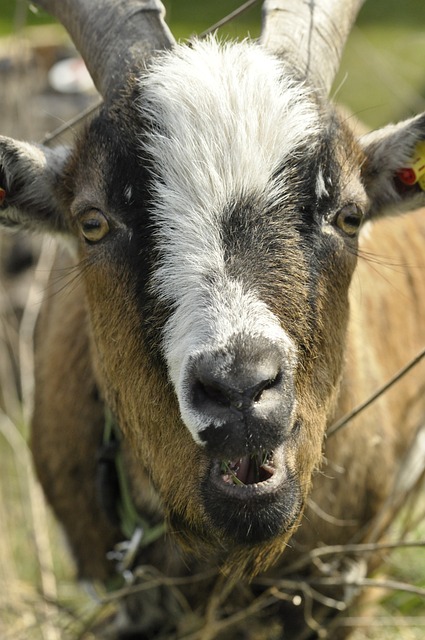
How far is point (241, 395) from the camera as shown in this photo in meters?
2.96

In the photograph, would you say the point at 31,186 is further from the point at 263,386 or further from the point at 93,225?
the point at 263,386

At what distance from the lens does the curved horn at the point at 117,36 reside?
12.8 ft

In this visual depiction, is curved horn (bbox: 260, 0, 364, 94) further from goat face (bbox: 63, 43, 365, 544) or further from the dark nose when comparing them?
the dark nose

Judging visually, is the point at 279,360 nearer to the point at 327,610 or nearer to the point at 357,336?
the point at 357,336

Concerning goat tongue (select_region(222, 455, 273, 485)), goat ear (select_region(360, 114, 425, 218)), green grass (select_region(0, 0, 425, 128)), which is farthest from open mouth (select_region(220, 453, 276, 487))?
green grass (select_region(0, 0, 425, 128))

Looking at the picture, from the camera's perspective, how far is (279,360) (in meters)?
3.08

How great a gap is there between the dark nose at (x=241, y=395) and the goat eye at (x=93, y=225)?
33.4 inches

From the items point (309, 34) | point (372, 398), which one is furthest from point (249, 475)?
point (309, 34)

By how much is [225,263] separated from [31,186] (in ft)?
4.13

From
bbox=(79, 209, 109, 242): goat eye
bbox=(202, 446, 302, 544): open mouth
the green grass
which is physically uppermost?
the green grass

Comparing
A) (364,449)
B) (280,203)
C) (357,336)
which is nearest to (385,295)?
(357,336)

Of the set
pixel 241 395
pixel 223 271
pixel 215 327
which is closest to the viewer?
pixel 241 395

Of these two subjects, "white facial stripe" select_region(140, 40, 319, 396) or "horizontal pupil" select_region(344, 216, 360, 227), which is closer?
"white facial stripe" select_region(140, 40, 319, 396)

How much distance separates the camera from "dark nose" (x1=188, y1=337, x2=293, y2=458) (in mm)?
2963
